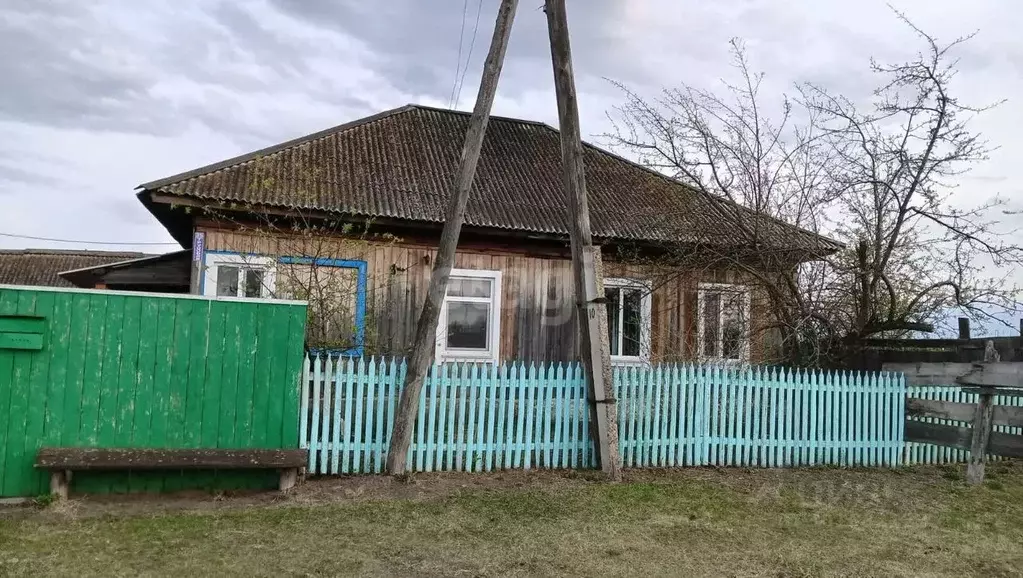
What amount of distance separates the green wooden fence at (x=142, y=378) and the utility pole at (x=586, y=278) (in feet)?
9.78

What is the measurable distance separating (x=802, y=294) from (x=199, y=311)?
316 inches

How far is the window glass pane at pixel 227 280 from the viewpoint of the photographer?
10.5 m

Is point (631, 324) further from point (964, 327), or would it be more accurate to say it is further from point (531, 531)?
point (531, 531)

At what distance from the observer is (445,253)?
7297mm

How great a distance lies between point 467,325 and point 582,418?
3802 mm

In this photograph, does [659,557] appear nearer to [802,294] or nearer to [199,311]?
[199,311]

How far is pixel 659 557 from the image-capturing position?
17.1 ft

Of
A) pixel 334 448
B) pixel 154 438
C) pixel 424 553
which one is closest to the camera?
pixel 424 553

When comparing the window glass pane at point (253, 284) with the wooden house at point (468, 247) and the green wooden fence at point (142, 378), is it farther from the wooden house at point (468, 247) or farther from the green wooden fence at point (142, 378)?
the green wooden fence at point (142, 378)

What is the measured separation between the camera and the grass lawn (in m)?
4.91

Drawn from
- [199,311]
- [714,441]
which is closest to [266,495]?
[199,311]

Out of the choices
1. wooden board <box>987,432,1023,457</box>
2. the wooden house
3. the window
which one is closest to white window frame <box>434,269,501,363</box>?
the wooden house

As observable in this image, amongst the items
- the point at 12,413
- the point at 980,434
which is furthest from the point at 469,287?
the point at 980,434

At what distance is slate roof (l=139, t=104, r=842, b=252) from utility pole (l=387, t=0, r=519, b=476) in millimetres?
3563
